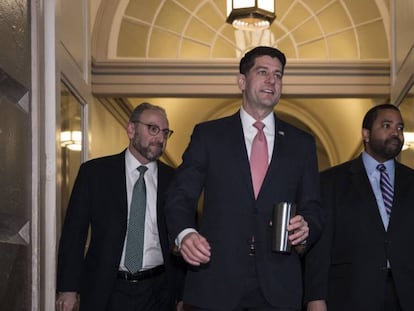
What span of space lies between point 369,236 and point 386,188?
31cm

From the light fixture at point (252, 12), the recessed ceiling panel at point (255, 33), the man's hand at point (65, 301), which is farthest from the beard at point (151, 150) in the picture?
the recessed ceiling panel at point (255, 33)

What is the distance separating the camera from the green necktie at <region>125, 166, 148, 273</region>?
4836mm

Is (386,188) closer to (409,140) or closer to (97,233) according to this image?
(409,140)

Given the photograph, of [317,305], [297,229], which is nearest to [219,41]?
[317,305]

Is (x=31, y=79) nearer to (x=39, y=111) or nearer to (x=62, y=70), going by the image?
(x=39, y=111)

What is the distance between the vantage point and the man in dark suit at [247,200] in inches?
140

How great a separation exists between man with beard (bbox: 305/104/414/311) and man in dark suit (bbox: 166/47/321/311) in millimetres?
1052

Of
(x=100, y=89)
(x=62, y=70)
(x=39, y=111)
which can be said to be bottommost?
(x=39, y=111)

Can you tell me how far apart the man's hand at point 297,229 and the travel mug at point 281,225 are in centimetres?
2

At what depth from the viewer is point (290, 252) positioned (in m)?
3.55

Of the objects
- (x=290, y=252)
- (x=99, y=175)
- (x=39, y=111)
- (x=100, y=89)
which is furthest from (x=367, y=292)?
(x=100, y=89)

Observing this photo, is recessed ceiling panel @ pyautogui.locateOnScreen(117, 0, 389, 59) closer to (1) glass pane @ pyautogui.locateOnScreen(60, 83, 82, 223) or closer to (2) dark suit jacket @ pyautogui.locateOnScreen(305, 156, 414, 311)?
(1) glass pane @ pyautogui.locateOnScreen(60, 83, 82, 223)

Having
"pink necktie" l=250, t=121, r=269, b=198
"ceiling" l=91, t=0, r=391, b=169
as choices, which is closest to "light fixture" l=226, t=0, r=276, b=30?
"ceiling" l=91, t=0, r=391, b=169

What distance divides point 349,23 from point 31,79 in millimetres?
5808
